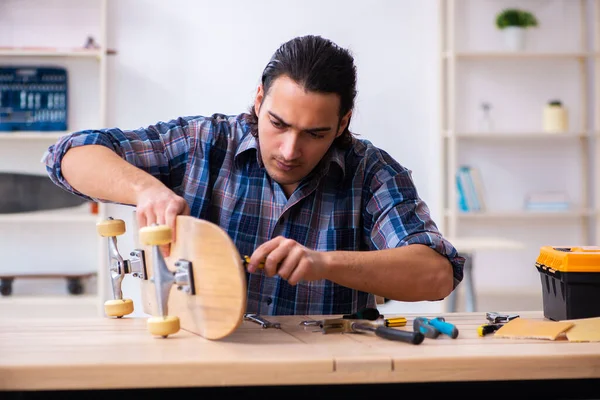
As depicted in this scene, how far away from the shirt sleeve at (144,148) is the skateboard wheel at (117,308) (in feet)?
1.16

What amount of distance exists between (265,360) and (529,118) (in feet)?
12.7

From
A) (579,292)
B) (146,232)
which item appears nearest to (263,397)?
(146,232)

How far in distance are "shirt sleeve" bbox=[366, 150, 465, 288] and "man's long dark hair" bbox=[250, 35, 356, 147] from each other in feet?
0.66

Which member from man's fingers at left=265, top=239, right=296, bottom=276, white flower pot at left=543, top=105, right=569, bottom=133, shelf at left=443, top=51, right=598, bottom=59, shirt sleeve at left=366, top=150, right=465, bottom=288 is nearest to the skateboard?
man's fingers at left=265, top=239, right=296, bottom=276

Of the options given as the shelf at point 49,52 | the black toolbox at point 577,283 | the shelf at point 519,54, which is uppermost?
the shelf at point 519,54

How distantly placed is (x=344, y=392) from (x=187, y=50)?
3.45 metres

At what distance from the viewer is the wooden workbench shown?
3.52ft

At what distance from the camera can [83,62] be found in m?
4.26

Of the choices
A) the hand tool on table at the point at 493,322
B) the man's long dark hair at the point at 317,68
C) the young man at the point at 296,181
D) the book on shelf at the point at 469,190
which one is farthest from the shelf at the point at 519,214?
the hand tool on table at the point at 493,322

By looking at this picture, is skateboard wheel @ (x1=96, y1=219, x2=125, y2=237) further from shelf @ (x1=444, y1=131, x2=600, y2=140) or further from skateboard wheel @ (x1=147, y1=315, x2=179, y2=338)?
shelf @ (x1=444, y1=131, x2=600, y2=140)

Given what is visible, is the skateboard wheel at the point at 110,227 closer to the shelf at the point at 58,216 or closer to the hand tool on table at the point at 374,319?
the hand tool on table at the point at 374,319

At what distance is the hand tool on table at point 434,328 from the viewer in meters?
1.33

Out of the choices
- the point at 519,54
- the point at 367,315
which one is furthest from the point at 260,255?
the point at 519,54

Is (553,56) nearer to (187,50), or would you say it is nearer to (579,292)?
(187,50)
